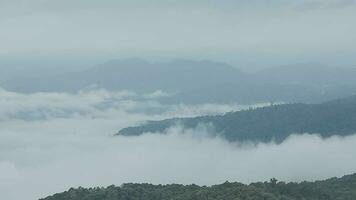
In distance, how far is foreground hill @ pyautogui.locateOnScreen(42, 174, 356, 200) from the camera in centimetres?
6519

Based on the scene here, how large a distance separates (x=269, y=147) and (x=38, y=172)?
210 ft

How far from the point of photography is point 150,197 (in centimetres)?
7150

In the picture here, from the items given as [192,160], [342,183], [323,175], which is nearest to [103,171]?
[192,160]

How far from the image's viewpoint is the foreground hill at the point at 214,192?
214 feet

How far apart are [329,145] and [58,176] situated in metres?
71.2

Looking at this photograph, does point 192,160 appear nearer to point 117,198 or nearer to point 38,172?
point 38,172

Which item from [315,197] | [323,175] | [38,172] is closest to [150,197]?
[315,197]

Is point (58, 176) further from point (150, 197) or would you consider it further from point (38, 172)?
point (150, 197)

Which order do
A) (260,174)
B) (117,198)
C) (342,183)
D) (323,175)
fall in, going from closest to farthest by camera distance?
1. (117,198)
2. (342,183)
3. (323,175)
4. (260,174)

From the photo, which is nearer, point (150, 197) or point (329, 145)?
point (150, 197)

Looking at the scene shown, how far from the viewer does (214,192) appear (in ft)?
218

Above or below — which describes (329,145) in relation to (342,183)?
above

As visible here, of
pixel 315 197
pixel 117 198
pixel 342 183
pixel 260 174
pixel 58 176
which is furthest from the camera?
pixel 58 176

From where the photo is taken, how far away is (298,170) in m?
170
